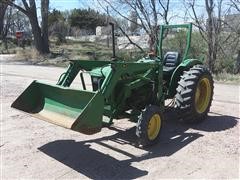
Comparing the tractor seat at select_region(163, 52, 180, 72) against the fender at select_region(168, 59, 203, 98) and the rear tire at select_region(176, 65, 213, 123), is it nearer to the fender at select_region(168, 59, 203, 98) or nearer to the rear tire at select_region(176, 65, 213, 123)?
the fender at select_region(168, 59, 203, 98)

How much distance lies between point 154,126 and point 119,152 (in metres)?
0.70

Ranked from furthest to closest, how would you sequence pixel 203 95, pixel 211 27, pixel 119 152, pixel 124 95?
pixel 211 27 < pixel 203 95 < pixel 124 95 < pixel 119 152

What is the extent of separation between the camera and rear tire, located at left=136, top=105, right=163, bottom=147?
5.89 metres

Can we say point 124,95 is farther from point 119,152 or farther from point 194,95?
point 194,95

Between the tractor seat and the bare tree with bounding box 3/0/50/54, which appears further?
the bare tree with bounding box 3/0/50/54

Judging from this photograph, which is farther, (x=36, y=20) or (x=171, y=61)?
(x=36, y=20)

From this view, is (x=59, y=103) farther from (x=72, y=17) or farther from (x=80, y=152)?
(x=72, y=17)

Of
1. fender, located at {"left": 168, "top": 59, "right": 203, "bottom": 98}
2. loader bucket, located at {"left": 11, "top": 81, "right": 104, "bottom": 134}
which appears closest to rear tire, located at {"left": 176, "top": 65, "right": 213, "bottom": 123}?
fender, located at {"left": 168, "top": 59, "right": 203, "bottom": 98}

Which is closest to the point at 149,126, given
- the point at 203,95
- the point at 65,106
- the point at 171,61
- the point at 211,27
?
the point at 65,106

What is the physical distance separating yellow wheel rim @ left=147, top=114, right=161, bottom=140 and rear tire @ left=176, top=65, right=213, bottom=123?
81cm

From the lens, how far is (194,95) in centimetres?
694

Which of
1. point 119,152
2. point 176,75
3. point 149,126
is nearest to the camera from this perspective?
point 119,152

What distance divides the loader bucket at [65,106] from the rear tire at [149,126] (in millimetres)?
699

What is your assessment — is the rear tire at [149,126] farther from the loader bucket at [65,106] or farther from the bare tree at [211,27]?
the bare tree at [211,27]
